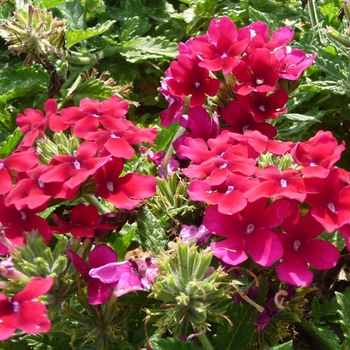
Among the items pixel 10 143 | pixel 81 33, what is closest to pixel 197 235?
pixel 10 143

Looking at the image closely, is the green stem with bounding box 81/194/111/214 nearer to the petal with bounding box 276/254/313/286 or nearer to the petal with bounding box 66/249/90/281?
the petal with bounding box 66/249/90/281

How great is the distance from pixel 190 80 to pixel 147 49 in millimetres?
848

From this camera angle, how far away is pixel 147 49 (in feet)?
8.29

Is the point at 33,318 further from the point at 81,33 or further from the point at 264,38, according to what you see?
the point at 81,33

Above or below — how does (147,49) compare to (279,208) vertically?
below

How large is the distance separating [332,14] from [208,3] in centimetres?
55

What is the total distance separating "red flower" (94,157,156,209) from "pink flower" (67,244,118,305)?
0.13 m

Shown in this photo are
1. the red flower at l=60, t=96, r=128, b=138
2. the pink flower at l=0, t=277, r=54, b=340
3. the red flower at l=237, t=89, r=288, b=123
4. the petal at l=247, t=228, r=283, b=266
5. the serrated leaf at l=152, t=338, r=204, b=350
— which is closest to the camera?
the pink flower at l=0, t=277, r=54, b=340

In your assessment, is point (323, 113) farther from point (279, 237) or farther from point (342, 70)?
point (279, 237)

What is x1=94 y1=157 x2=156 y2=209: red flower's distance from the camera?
4.59 ft

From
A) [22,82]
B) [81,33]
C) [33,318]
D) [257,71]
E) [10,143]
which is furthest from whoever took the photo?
[22,82]

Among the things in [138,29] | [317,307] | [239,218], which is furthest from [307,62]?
[138,29]

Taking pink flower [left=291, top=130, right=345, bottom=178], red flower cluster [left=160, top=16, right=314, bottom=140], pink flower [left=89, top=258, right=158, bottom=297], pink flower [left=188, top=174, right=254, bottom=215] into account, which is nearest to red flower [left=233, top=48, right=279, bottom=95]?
red flower cluster [left=160, top=16, right=314, bottom=140]

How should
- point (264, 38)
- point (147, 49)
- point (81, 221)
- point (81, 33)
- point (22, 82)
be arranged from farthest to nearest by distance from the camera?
point (147, 49) < point (22, 82) < point (81, 33) < point (264, 38) < point (81, 221)
